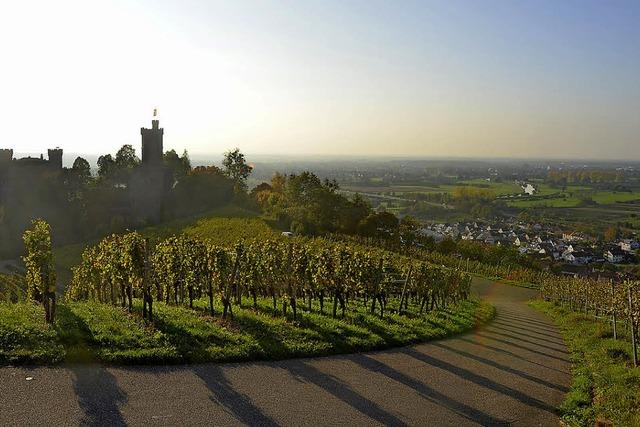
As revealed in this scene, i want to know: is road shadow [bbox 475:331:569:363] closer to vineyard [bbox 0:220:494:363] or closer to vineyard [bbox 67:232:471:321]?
vineyard [bbox 0:220:494:363]

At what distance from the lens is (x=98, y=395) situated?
36.3ft

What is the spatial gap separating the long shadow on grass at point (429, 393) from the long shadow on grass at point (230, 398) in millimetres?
4257

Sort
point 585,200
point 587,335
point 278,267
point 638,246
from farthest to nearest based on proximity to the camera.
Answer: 1. point 585,200
2. point 638,246
3. point 587,335
4. point 278,267

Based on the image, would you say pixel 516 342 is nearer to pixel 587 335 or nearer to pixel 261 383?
pixel 587 335

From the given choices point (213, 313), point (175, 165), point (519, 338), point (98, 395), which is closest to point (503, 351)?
point (519, 338)

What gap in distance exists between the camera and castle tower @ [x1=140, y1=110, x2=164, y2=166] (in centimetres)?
7200

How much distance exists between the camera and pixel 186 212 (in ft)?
243

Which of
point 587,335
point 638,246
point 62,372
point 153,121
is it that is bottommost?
point 638,246

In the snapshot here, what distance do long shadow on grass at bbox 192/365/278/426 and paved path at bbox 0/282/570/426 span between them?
0.02 m

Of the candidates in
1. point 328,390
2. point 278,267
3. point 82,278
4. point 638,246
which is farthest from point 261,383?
point 638,246

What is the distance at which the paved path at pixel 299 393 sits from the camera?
10.5 meters

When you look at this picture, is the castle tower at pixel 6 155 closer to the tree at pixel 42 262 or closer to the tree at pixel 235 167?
the tree at pixel 235 167

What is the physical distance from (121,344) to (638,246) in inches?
4438

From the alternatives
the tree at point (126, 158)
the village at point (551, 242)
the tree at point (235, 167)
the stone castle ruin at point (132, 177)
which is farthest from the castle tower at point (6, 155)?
the village at point (551, 242)
